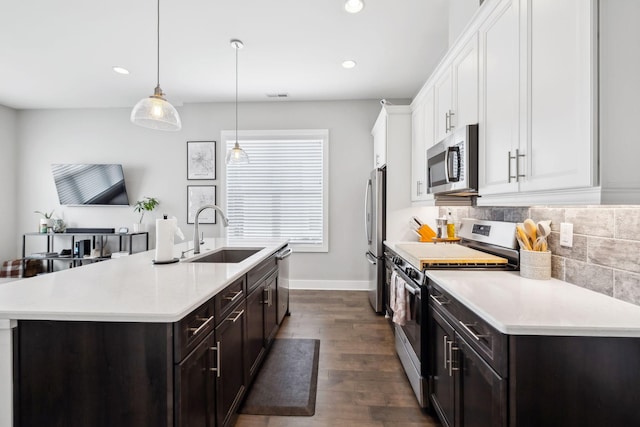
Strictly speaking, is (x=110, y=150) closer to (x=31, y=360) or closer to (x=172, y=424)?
(x=31, y=360)

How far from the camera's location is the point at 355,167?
174 inches

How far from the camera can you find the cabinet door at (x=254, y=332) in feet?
6.37

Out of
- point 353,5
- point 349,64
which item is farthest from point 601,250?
point 349,64

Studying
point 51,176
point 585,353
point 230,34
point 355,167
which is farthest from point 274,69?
point 51,176

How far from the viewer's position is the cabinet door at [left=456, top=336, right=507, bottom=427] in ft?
3.43

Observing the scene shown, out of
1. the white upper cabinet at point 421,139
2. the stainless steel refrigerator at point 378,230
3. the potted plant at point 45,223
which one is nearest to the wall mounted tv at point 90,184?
the potted plant at point 45,223

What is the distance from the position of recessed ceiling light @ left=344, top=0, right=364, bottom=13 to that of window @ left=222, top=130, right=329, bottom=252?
82.0 inches

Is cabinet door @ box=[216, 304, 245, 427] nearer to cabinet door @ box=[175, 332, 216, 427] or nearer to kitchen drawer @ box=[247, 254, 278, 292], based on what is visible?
cabinet door @ box=[175, 332, 216, 427]

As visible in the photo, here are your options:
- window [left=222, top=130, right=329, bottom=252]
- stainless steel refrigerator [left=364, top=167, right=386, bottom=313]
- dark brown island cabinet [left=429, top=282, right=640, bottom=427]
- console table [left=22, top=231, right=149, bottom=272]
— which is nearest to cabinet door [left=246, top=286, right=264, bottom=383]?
dark brown island cabinet [left=429, top=282, right=640, bottom=427]

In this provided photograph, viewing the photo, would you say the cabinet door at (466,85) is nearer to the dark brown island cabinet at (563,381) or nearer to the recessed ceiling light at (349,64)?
the dark brown island cabinet at (563,381)

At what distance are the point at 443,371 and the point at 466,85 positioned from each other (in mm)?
1780

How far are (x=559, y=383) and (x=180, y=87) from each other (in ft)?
→ 15.4

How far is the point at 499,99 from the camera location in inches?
61.4

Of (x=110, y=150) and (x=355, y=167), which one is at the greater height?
(x=110, y=150)
